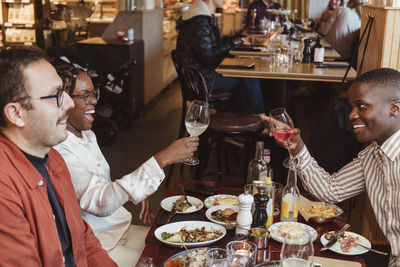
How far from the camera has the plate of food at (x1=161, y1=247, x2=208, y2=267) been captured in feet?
5.44

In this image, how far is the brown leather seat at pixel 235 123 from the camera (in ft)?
12.1

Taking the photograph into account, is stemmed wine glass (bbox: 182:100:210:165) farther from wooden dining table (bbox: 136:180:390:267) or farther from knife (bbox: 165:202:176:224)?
wooden dining table (bbox: 136:180:390:267)

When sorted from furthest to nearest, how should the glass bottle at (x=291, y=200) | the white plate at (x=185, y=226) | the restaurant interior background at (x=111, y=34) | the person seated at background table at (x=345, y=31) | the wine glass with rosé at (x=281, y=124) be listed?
the person seated at background table at (x=345, y=31) < the restaurant interior background at (x=111, y=34) < the wine glass with rosé at (x=281, y=124) < the glass bottle at (x=291, y=200) < the white plate at (x=185, y=226)

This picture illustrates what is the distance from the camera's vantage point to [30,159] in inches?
66.2

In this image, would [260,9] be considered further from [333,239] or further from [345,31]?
[333,239]

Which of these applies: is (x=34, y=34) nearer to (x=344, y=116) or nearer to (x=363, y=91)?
(x=344, y=116)

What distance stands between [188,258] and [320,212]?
68 centimetres

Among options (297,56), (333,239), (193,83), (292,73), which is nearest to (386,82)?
(333,239)

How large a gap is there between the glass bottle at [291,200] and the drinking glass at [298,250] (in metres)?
0.65

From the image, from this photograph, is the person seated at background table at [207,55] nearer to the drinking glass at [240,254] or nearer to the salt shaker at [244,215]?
the salt shaker at [244,215]

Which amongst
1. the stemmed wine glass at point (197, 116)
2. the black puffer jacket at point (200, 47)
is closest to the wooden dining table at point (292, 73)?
the black puffer jacket at point (200, 47)

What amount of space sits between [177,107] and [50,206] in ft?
19.6

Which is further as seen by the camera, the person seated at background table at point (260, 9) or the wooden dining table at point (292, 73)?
the person seated at background table at point (260, 9)

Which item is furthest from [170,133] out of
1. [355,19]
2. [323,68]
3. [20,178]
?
[20,178]
